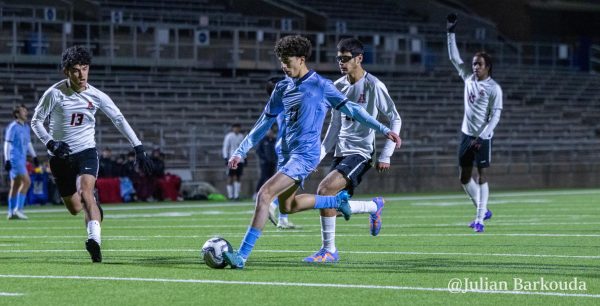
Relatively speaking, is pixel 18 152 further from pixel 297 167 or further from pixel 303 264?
pixel 297 167

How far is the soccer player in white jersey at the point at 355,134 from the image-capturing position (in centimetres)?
1245

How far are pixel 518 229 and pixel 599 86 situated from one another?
29367 millimetres

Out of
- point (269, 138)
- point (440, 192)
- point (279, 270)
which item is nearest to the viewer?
point (279, 270)

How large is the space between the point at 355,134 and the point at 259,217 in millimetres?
2187

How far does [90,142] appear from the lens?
1260 centimetres

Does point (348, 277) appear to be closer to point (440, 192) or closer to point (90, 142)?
Answer: point (90, 142)

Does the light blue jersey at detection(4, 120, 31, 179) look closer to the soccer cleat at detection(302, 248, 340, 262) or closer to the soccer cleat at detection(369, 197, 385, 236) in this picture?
the soccer cleat at detection(369, 197, 385, 236)

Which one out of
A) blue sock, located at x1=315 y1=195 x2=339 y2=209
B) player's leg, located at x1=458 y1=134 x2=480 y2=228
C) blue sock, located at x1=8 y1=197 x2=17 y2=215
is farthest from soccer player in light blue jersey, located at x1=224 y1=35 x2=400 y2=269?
blue sock, located at x1=8 y1=197 x2=17 y2=215

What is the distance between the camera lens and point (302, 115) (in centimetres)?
1121

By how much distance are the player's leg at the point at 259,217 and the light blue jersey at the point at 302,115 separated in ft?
0.57

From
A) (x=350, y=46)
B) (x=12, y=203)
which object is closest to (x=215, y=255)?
(x=350, y=46)

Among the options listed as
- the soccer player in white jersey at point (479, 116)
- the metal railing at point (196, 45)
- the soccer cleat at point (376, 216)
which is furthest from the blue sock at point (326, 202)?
the metal railing at point (196, 45)

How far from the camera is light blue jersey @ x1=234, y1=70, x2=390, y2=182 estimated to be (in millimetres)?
11203

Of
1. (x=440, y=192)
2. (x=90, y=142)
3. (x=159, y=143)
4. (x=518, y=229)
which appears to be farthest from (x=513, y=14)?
(x=90, y=142)
